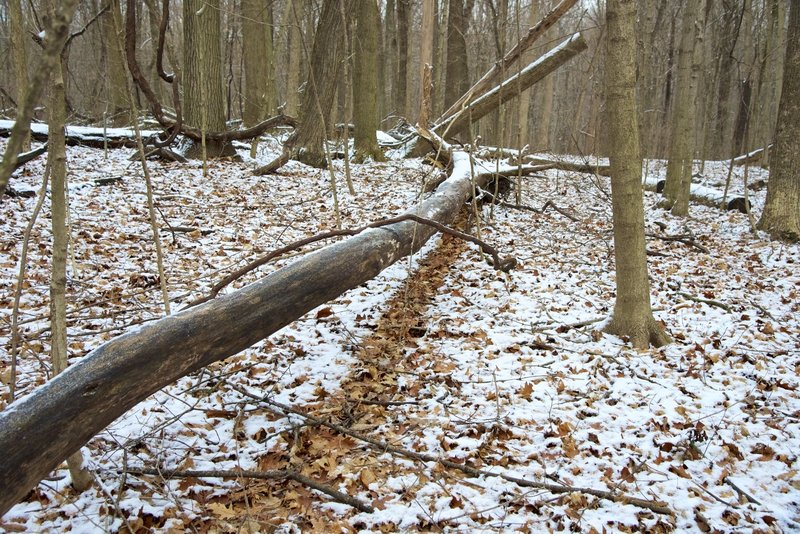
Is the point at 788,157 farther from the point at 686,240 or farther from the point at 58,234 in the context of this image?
the point at 58,234

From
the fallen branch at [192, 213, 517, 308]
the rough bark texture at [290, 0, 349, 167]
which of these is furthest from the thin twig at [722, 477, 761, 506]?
the rough bark texture at [290, 0, 349, 167]

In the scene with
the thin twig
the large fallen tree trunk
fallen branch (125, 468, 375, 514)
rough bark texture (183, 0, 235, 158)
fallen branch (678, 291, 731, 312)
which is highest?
rough bark texture (183, 0, 235, 158)

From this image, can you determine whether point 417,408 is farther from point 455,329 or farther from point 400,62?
point 400,62

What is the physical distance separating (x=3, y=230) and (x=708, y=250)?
9.34 m

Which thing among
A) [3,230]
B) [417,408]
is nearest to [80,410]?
[417,408]

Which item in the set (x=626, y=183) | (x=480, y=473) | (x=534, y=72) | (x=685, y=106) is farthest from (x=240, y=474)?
(x=685, y=106)

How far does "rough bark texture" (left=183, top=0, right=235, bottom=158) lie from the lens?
359 inches

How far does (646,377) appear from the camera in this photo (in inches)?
140

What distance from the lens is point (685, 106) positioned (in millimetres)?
8734

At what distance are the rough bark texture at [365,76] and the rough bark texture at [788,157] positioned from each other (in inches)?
293

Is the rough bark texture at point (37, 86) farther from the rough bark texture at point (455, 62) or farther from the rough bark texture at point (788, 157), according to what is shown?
the rough bark texture at point (455, 62)

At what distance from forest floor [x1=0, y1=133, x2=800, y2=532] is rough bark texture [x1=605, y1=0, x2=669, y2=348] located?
217mm

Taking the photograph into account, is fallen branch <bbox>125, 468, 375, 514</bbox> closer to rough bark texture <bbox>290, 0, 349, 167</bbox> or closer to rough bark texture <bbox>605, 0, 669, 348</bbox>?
rough bark texture <bbox>605, 0, 669, 348</bbox>

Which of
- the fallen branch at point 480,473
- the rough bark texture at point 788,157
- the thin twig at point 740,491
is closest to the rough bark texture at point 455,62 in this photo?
the rough bark texture at point 788,157
